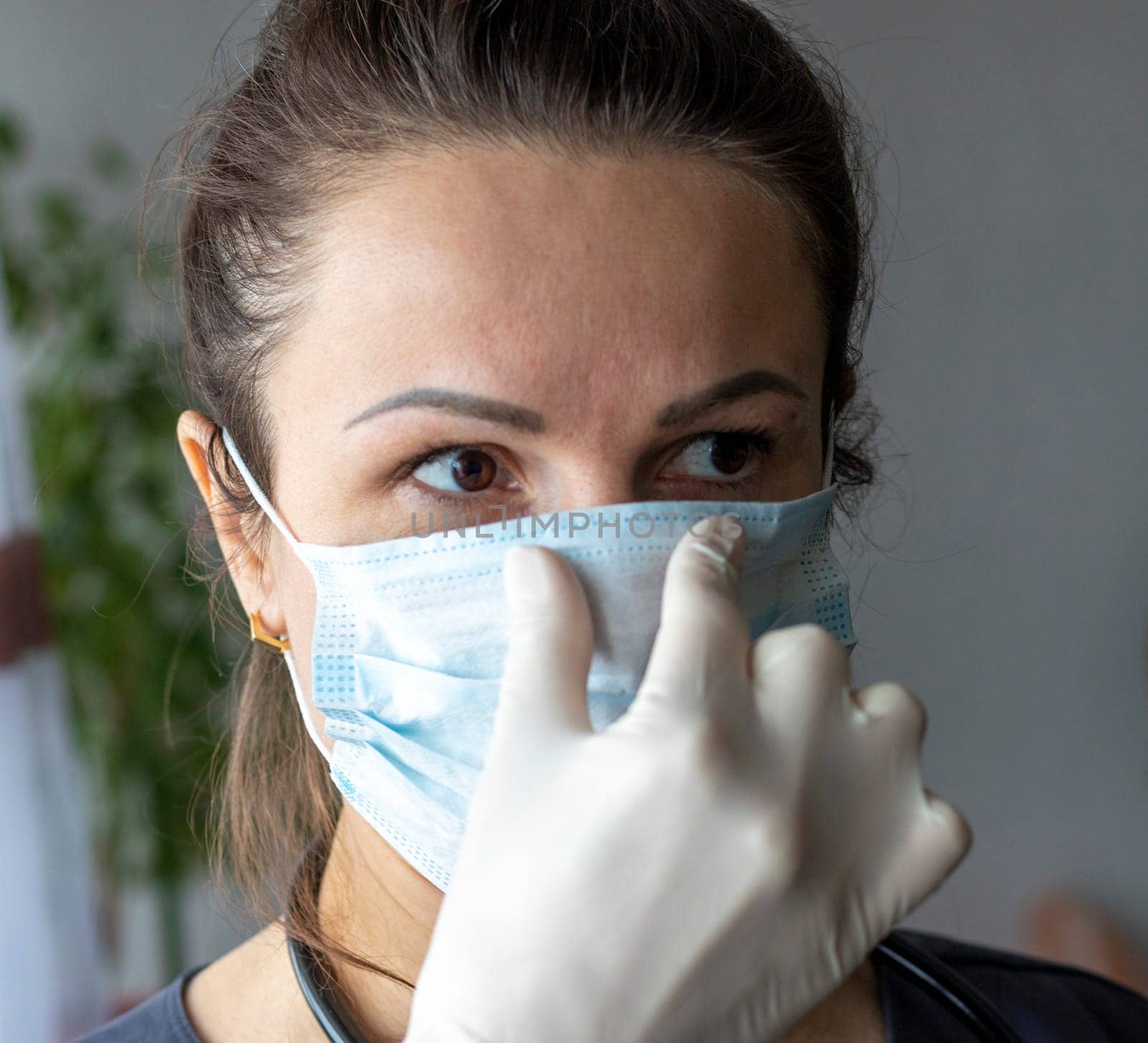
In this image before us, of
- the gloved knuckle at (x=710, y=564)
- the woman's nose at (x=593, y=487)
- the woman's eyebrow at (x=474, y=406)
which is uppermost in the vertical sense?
the woman's eyebrow at (x=474, y=406)

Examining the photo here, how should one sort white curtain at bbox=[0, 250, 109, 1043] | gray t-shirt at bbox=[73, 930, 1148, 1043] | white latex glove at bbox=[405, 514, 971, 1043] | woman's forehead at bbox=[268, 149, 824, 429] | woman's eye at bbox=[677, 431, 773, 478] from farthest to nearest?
white curtain at bbox=[0, 250, 109, 1043] → gray t-shirt at bbox=[73, 930, 1148, 1043] → woman's eye at bbox=[677, 431, 773, 478] → woman's forehead at bbox=[268, 149, 824, 429] → white latex glove at bbox=[405, 514, 971, 1043]

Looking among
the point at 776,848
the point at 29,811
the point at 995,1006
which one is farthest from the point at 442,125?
the point at 29,811

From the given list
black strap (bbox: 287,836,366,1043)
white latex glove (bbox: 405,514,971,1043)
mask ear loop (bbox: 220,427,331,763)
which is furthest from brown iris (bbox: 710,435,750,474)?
black strap (bbox: 287,836,366,1043)

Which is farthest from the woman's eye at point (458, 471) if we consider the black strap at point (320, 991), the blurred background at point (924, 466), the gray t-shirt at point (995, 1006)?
the blurred background at point (924, 466)

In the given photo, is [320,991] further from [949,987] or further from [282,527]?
[949,987]

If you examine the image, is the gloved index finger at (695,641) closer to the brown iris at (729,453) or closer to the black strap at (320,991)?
the brown iris at (729,453)

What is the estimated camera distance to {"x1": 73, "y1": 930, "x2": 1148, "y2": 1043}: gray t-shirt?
3.49 ft

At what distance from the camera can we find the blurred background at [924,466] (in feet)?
7.02

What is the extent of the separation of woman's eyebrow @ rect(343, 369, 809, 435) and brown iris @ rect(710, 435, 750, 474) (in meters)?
0.06

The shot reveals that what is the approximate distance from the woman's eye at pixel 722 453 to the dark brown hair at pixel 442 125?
0.47 feet

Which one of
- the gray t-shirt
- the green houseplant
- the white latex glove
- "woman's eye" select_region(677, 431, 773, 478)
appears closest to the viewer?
the white latex glove

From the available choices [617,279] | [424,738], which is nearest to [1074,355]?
[617,279]

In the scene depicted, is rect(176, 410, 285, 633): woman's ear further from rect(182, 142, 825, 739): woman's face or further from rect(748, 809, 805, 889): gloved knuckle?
rect(748, 809, 805, 889): gloved knuckle

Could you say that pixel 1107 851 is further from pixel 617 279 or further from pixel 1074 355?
pixel 617 279
